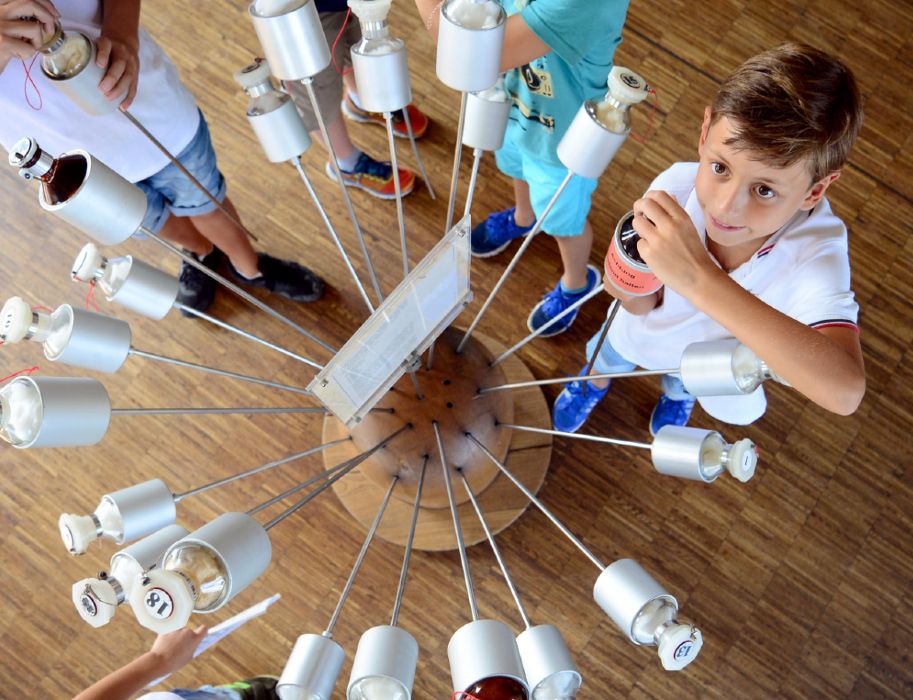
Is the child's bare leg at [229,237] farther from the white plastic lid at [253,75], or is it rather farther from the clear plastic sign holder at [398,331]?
the clear plastic sign holder at [398,331]

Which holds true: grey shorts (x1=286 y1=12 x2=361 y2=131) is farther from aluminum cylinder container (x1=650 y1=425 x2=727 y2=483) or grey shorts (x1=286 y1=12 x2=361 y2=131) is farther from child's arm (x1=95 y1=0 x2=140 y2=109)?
aluminum cylinder container (x1=650 y1=425 x2=727 y2=483)

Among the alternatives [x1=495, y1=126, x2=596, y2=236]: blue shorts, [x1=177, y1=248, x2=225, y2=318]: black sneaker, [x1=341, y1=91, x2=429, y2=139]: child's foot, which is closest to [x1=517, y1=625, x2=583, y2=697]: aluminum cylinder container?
[x1=495, y1=126, x2=596, y2=236]: blue shorts

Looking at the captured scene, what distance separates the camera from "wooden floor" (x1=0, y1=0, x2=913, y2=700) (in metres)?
1.51

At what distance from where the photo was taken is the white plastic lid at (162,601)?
0.69 meters

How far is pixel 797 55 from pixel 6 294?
1.61m

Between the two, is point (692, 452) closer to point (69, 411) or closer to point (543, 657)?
point (543, 657)

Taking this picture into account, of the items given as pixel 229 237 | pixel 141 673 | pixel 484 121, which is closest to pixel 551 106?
pixel 484 121

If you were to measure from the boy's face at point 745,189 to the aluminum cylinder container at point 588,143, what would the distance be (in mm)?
111

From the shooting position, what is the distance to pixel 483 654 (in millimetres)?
740

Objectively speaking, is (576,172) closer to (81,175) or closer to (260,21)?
Result: (260,21)

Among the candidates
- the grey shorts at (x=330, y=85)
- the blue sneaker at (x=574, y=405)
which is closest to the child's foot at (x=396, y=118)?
the grey shorts at (x=330, y=85)

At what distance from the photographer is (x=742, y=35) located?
187 cm

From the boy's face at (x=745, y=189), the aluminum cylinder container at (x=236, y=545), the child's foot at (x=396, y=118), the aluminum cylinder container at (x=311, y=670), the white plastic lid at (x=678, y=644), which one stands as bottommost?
the child's foot at (x=396, y=118)

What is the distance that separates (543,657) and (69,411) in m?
0.53
